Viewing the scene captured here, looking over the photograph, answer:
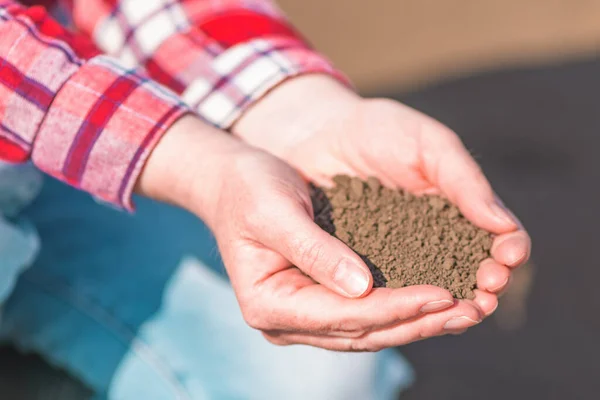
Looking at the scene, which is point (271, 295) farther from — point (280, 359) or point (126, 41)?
point (126, 41)

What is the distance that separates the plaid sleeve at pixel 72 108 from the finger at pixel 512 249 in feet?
2.02

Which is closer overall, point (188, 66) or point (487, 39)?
point (188, 66)

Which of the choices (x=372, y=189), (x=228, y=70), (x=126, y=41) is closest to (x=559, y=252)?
(x=372, y=189)

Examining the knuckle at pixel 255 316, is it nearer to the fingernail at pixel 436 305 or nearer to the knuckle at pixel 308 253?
the knuckle at pixel 308 253

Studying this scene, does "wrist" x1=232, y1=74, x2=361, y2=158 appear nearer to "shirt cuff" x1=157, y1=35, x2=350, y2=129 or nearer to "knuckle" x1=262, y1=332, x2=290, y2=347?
"shirt cuff" x1=157, y1=35, x2=350, y2=129

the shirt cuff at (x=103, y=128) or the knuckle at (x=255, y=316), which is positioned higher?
the shirt cuff at (x=103, y=128)

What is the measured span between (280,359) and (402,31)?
101 inches

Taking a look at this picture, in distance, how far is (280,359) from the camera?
1325 millimetres

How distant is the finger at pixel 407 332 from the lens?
1.00 meters

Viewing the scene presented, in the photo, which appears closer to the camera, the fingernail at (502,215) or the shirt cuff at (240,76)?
the fingernail at (502,215)

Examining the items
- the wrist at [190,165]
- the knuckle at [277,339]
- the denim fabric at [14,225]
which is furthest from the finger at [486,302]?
the denim fabric at [14,225]

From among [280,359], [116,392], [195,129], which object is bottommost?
[116,392]

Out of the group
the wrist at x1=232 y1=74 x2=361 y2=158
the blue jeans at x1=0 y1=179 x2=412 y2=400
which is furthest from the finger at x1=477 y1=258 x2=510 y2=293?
Answer: the wrist at x1=232 y1=74 x2=361 y2=158

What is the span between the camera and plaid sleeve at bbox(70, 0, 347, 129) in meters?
1.41
